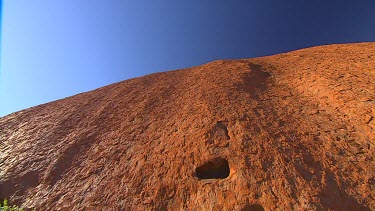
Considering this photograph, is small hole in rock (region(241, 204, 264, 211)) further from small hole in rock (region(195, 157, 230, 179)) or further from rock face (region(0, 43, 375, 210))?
small hole in rock (region(195, 157, 230, 179))

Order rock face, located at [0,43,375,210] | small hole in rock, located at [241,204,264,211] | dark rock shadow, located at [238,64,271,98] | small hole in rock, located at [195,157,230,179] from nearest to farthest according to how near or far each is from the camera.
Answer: small hole in rock, located at [241,204,264,211], rock face, located at [0,43,375,210], small hole in rock, located at [195,157,230,179], dark rock shadow, located at [238,64,271,98]

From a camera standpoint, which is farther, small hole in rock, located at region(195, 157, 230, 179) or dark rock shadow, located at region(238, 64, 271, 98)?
dark rock shadow, located at region(238, 64, 271, 98)

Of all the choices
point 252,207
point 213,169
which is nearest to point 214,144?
point 213,169

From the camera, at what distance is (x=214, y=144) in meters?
11.1

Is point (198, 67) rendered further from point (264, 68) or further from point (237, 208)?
point (237, 208)

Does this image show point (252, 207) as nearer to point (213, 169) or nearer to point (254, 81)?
point (213, 169)

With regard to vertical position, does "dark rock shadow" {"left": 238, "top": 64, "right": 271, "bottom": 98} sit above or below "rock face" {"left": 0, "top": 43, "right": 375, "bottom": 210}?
above

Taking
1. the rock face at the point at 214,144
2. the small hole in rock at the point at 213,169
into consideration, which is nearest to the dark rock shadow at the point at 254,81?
the rock face at the point at 214,144

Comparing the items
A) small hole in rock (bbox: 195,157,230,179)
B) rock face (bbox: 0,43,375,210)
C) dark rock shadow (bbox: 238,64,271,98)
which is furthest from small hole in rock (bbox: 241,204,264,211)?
dark rock shadow (bbox: 238,64,271,98)

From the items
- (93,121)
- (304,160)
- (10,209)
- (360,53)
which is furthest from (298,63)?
(10,209)

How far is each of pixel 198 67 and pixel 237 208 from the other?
517 inches

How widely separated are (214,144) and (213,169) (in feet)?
3.42

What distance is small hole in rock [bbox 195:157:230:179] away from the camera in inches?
402

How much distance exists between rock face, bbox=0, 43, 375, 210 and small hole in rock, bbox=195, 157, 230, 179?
0.04 m
